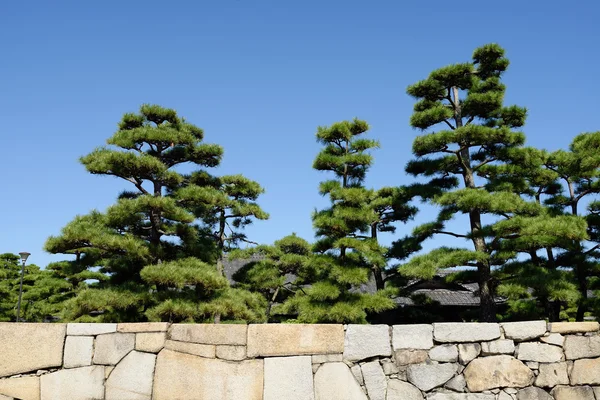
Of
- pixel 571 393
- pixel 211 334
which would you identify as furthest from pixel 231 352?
pixel 571 393

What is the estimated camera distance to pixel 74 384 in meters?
3.52

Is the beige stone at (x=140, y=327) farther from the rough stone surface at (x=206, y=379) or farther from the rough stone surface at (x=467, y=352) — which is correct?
the rough stone surface at (x=467, y=352)

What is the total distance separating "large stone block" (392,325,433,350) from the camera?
3.75 meters

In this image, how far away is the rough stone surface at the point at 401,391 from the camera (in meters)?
3.65

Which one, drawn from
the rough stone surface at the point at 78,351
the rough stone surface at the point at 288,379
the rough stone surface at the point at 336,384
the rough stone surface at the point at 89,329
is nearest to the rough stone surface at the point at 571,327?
the rough stone surface at the point at 336,384

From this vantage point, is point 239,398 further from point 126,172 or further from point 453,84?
point 453,84

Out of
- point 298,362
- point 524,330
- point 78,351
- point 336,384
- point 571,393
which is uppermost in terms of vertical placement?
point 524,330

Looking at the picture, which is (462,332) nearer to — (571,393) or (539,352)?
(539,352)

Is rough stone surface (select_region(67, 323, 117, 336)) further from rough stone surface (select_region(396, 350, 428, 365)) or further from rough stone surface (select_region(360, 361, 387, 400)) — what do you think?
rough stone surface (select_region(396, 350, 428, 365))

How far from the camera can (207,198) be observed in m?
9.58

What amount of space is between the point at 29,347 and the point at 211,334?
4.29 ft

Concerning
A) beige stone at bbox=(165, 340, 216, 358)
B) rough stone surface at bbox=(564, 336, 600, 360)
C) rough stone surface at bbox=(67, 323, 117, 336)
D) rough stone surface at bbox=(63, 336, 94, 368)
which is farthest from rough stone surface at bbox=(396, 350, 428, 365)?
rough stone surface at bbox=(63, 336, 94, 368)

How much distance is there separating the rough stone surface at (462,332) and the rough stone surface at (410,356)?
169 mm

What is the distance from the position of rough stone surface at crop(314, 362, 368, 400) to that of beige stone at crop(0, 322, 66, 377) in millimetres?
1919
